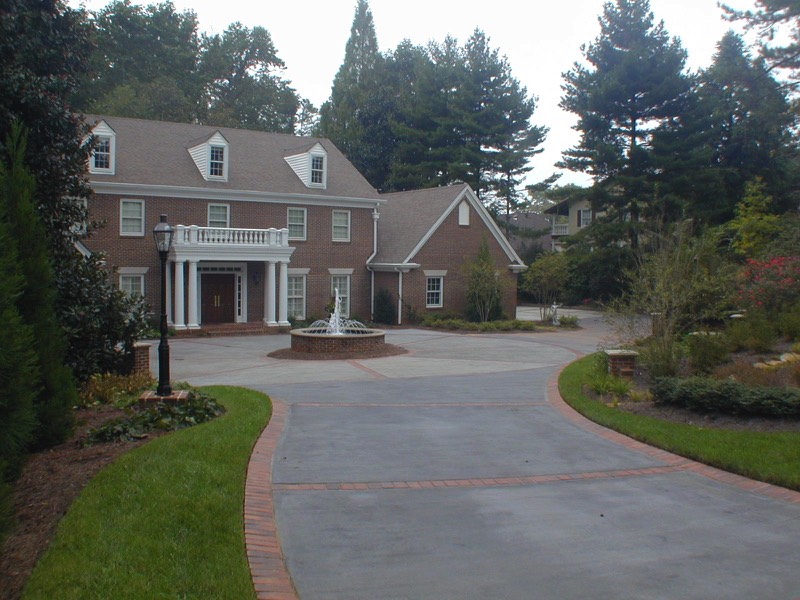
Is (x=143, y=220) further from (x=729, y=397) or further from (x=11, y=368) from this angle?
(x=11, y=368)

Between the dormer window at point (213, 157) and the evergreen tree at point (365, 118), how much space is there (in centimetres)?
2518

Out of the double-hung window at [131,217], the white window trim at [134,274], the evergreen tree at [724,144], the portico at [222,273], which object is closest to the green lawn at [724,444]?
the portico at [222,273]

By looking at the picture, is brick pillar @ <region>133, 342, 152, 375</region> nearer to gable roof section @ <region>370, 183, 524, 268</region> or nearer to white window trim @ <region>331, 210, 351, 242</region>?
white window trim @ <region>331, 210, 351, 242</region>

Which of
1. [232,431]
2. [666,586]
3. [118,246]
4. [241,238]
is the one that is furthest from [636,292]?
[118,246]

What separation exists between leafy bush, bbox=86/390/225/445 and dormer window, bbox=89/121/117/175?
1975 centimetres

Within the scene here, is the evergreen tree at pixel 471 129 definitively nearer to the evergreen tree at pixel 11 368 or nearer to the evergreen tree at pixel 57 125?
the evergreen tree at pixel 57 125

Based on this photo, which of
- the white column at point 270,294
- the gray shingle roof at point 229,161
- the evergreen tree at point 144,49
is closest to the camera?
the gray shingle roof at point 229,161

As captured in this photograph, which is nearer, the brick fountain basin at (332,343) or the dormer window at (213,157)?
the brick fountain basin at (332,343)

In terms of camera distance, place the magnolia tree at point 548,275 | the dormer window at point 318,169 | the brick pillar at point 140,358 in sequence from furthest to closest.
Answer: the magnolia tree at point 548,275 < the dormer window at point 318,169 < the brick pillar at point 140,358

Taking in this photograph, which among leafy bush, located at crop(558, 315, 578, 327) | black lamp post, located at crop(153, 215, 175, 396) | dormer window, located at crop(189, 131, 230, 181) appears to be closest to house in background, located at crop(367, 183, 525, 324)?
leafy bush, located at crop(558, 315, 578, 327)

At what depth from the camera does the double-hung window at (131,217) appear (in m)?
29.0

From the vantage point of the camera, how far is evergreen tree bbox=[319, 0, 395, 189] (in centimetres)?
5603

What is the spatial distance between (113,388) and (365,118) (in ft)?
150

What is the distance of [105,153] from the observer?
29.0 meters
